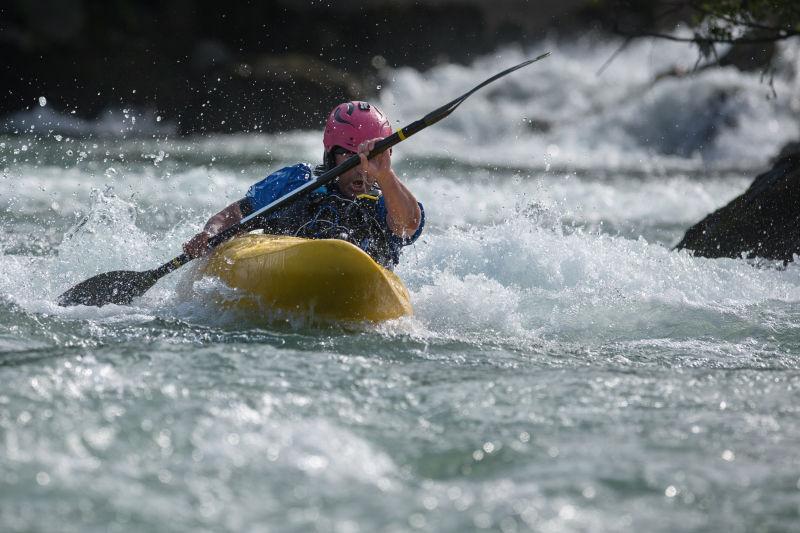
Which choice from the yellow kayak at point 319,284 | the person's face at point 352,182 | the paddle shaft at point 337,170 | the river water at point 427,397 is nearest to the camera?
the river water at point 427,397

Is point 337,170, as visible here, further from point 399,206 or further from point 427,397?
point 427,397

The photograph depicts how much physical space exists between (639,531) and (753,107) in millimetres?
20411

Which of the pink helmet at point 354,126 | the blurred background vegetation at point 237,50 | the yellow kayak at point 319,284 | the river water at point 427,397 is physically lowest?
the river water at point 427,397

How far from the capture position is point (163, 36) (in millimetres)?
25438

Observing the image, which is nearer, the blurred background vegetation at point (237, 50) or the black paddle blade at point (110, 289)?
the black paddle blade at point (110, 289)

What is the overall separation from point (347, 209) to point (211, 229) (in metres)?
0.78

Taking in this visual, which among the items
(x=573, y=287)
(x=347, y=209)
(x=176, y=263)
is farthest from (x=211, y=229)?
(x=573, y=287)

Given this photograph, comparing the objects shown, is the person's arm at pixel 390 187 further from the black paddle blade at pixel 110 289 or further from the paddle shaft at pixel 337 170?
the black paddle blade at pixel 110 289

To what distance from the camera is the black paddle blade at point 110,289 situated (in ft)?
16.8

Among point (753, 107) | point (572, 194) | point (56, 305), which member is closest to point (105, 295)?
point (56, 305)

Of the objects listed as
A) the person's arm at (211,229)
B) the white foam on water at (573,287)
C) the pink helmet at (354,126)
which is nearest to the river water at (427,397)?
the white foam on water at (573,287)

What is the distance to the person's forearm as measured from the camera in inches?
191

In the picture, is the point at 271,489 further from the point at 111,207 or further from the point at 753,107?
the point at 753,107

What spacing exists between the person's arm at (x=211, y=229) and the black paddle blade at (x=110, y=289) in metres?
0.27
